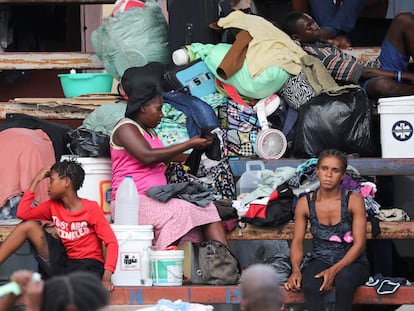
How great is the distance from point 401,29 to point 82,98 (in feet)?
8.47

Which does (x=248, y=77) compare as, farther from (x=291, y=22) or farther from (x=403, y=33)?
(x=403, y=33)

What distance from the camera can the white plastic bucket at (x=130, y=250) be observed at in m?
Result: 7.87

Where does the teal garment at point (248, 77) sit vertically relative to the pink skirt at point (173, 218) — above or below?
above

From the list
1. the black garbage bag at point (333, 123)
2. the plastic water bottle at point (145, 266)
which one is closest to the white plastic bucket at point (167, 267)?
the plastic water bottle at point (145, 266)

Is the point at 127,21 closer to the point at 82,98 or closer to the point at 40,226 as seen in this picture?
the point at 82,98

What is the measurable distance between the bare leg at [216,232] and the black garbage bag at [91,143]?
1171mm

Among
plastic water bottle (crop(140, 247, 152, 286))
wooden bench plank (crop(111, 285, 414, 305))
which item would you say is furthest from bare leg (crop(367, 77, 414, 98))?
plastic water bottle (crop(140, 247, 152, 286))

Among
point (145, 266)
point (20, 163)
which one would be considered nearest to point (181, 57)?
point (20, 163)

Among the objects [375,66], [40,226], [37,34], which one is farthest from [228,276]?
[37,34]

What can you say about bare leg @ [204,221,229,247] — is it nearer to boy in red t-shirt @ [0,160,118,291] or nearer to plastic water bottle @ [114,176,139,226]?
plastic water bottle @ [114,176,139,226]

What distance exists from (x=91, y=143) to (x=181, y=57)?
107 cm

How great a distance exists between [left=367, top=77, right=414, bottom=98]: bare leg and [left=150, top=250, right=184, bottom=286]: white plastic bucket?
7.53 ft

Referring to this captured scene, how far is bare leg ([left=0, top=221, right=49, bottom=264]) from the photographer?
24.9 feet

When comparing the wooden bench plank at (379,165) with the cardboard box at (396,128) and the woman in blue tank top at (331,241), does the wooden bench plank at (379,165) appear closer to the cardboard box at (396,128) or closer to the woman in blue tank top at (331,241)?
the cardboard box at (396,128)
